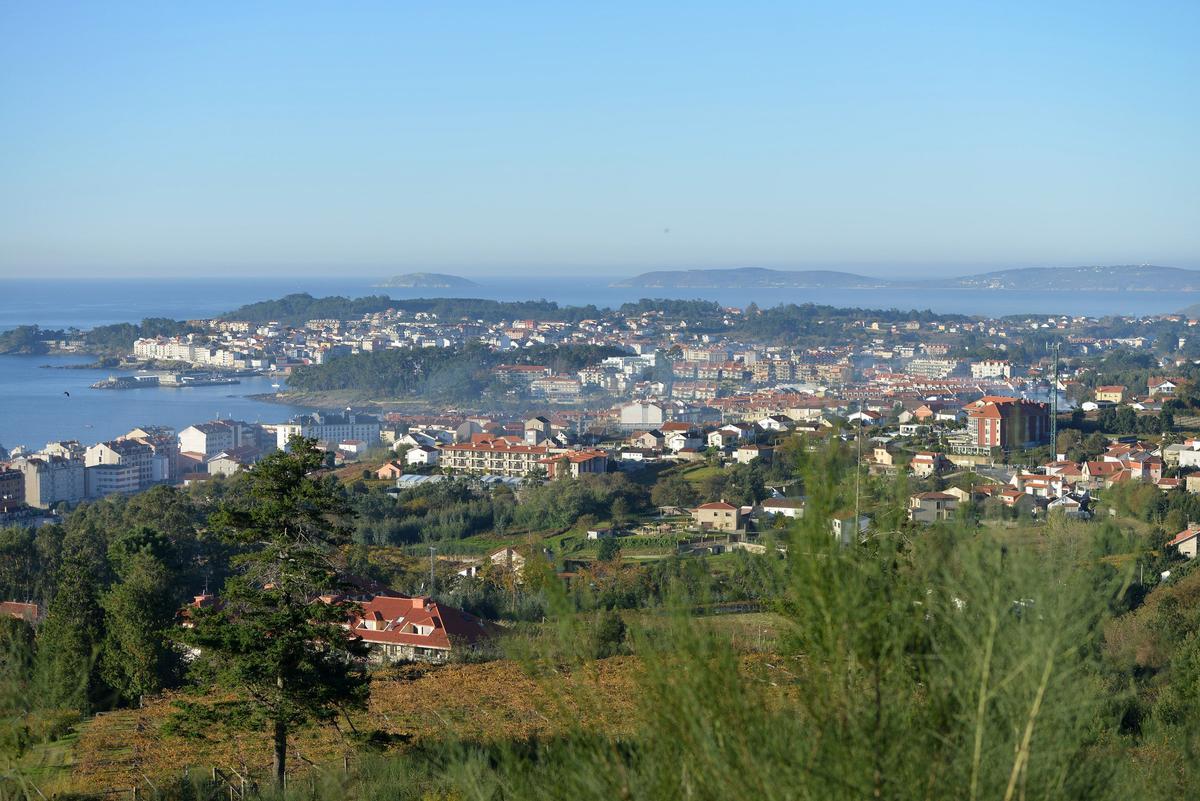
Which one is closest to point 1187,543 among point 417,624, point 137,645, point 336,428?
point 417,624

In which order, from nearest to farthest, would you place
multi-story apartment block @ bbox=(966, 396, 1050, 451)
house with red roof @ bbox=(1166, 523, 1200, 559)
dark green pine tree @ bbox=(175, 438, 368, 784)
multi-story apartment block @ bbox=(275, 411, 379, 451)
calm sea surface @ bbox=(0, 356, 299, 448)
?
dark green pine tree @ bbox=(175, 438, 368, 784)
house with red roof @ bbox=(1166, 523, 1200, 559)
multi-story apartment block @ bbox=(966, 396, 1050, 451)
multi-story apartment block @ bbox=(275, 411, 379, 451)
calm sea surface @ bbox=(0, 356, 299, 448)

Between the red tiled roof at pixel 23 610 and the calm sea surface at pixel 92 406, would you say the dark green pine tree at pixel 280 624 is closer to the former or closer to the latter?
the red tiled roof at pixel 23 610

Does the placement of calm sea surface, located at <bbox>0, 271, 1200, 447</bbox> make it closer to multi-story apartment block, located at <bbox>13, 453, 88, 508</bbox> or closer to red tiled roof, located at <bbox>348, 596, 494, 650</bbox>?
multi-story apartment block, located at <bbox>13, 453, 88, 508</bbox>

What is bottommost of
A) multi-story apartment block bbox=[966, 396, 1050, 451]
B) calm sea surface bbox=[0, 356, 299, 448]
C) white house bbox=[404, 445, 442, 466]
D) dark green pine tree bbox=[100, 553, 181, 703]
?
calm sea surface bbox=[0, 356, 299, 448]

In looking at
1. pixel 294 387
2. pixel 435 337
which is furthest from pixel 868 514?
pixel 435 337

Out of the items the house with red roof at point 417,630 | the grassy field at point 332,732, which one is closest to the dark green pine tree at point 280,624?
the grassy field at point 332,732

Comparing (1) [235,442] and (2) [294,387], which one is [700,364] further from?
(1) [235,442]

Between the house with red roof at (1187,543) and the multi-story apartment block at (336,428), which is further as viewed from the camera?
the multi-story apartment block at (336,428)

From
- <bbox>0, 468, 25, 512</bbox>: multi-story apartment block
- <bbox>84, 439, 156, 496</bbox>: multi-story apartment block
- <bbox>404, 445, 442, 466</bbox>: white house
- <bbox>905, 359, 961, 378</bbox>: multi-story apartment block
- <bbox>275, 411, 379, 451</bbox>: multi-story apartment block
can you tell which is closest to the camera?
<bbox>0, 468, 25, 512</bbox>: multi-story apartment block

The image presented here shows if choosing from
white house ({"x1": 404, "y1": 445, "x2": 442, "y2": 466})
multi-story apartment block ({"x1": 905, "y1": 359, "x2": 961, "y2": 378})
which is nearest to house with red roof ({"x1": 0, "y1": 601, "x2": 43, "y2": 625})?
white house ({"x1": 404, "y1": 445, "x2": 442, "y2": 466})
